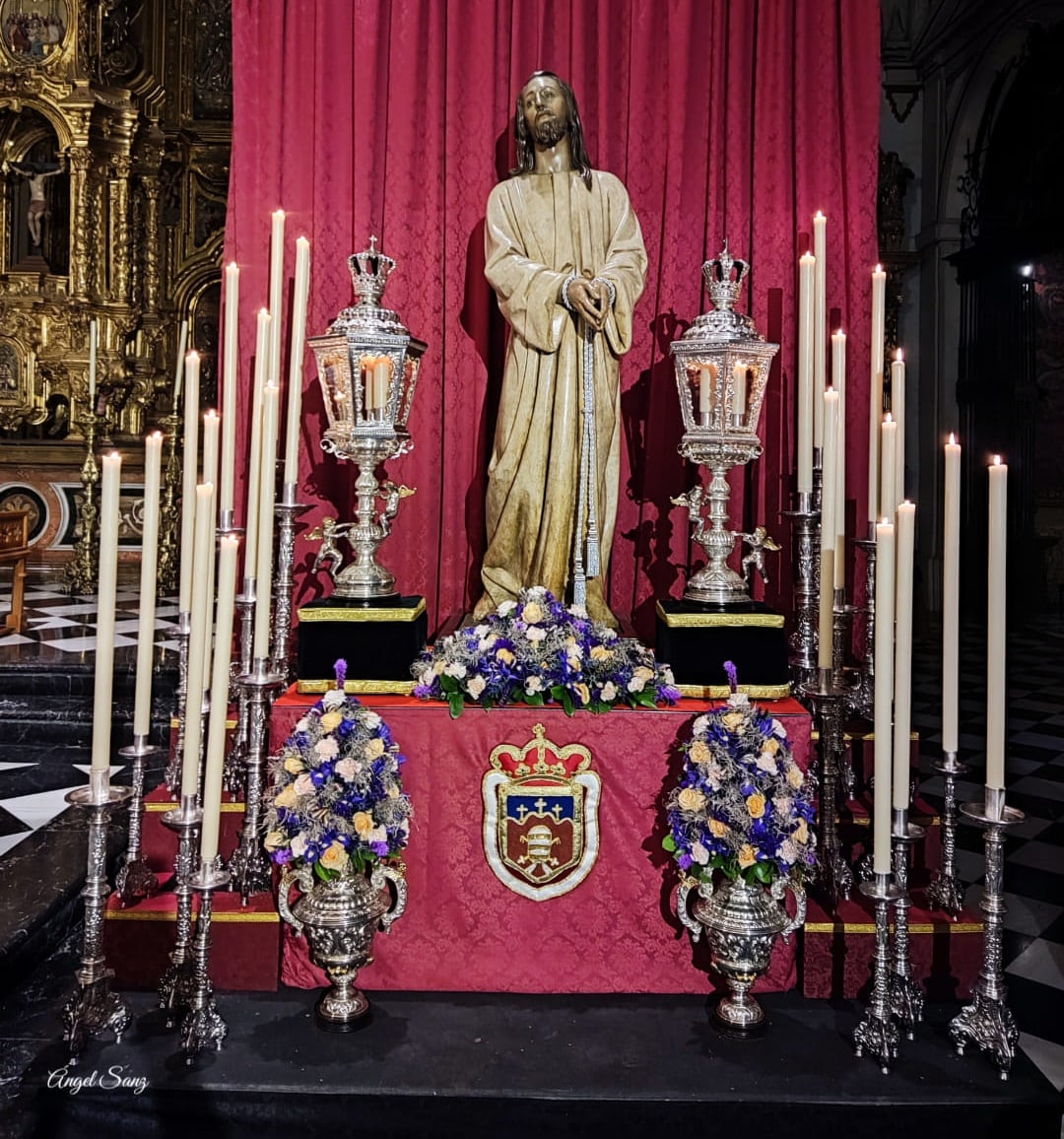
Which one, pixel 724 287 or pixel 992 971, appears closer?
pixel 992 971

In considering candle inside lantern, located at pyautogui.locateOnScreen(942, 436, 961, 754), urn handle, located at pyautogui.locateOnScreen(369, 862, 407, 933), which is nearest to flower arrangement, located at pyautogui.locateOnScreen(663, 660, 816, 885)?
candle inside lantern, located at pyautogui.locateOnScreen(942, 436, 961, 754)

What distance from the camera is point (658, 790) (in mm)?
2328

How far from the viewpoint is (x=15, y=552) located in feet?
19.6

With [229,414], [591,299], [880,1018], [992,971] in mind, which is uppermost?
[591,299]

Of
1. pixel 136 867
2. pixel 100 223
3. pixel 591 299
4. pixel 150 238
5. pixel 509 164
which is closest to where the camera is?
pixel 136 867

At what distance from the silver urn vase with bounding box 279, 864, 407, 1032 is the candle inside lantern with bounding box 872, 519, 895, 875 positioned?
42.3 inches

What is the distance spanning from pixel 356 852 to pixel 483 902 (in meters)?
0.42

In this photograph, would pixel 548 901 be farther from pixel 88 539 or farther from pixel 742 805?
pixel 88 539

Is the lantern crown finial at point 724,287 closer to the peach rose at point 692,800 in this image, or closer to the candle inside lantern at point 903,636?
the candle inside lantern at point 903,636

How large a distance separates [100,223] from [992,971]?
9.48m

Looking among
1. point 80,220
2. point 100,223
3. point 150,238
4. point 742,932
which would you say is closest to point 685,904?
point 742,932

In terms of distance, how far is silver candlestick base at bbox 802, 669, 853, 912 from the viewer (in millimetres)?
2318

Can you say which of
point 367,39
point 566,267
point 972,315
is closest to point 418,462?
point 566,267

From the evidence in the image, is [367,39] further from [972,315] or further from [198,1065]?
[972,315]
